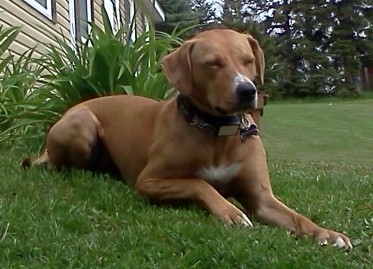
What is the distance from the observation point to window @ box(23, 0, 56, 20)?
419 inches

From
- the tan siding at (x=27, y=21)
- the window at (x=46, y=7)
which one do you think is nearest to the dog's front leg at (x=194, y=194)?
the tan siding at (x=27, y=21)

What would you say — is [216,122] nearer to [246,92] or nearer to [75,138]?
[246,92]

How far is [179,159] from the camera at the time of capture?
384 cm

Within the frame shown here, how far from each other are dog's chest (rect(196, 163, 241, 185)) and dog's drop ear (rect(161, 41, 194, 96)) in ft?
1.41

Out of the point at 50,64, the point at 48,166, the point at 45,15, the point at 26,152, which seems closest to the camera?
the point at 48,166

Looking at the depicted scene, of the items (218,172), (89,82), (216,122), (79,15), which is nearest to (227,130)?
(216,122)

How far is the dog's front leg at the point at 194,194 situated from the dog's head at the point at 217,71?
0.42 metres

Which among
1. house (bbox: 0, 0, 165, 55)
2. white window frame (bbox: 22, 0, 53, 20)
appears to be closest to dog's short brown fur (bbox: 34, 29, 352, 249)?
house (bbox: 0, 0, 165, 55)

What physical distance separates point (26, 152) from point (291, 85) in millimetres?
31572

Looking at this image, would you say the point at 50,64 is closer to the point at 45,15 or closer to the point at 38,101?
the point at 38,101

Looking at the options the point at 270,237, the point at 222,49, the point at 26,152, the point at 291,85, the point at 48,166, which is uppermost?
the point at 222,49

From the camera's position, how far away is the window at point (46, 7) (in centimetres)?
1063

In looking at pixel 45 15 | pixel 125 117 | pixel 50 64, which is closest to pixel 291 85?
pixel 45 15

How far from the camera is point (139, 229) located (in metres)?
3.27
